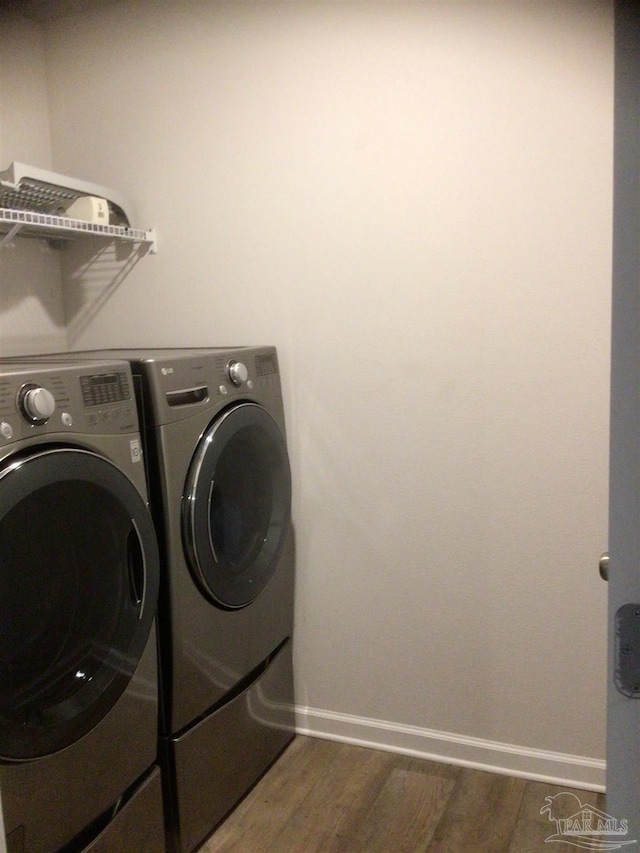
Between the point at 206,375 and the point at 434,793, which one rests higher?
the point at 206,375

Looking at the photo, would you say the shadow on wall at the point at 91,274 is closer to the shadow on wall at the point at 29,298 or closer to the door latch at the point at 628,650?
the shadow on wall at the point at 29,298

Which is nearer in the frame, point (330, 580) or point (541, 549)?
point (541, 549)

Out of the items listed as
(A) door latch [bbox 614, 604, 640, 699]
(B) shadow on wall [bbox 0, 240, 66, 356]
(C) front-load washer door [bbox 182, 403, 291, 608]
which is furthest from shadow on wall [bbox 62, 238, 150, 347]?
(A) door latch [bbox 614, 604, 640, 699]

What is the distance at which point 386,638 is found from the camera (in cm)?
227

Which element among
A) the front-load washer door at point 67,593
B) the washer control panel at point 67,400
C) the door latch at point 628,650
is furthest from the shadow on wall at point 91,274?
the door latch at point 628,650

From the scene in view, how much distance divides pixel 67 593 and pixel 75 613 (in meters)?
0.05

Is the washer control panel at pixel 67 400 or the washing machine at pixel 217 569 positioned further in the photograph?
the washing machine at pixel 217 569

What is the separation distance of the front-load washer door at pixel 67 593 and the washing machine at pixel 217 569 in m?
0.16

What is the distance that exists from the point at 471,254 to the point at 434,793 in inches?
58.2

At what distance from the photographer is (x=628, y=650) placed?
790mm

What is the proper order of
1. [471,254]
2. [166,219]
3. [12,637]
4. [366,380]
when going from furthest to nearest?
[166,219] → [366,380] → [471,254] → [12,637]

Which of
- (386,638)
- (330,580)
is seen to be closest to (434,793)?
(386,638)

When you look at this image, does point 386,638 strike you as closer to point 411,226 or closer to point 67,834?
point 67,834
